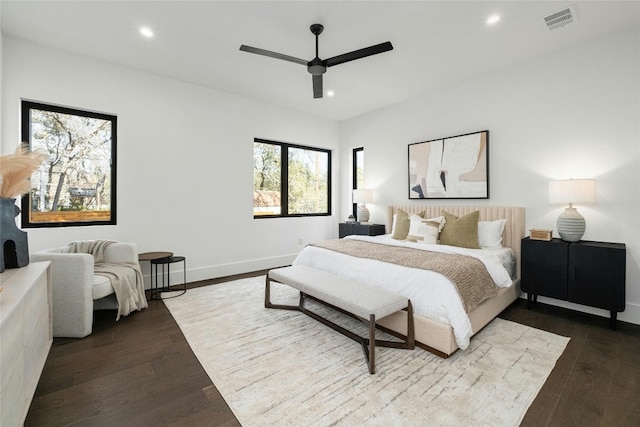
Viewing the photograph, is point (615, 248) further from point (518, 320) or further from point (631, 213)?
point (518, 320)

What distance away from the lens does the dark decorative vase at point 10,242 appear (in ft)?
5.77

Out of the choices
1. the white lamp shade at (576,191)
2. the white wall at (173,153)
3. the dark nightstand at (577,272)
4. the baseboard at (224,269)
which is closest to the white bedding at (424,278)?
the dark nightstand at (577,272)

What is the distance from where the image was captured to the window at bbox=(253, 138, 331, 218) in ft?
16.5

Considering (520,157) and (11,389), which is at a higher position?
(520,157)

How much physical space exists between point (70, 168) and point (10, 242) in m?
2.05

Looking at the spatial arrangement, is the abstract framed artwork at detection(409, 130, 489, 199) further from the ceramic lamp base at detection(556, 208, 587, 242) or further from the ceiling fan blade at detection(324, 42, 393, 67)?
the ceiling fan blade at detection(324, 42, 393, 67)

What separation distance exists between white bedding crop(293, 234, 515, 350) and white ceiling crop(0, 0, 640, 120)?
2.27 metres

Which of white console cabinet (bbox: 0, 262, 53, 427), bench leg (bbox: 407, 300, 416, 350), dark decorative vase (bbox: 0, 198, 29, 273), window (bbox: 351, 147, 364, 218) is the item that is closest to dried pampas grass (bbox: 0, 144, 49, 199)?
dark decorative vase (bbox: 0, 198, 29, 273)

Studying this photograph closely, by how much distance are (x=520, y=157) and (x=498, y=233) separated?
1002mm

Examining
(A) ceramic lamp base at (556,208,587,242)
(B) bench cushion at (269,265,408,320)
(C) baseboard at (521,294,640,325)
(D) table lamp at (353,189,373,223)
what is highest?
(D) table lamp at (353,189,373,223)

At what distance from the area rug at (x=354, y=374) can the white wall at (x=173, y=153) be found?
160cm

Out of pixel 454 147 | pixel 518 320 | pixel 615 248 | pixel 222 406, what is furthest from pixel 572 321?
pixel 222 406

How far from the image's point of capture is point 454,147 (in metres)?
4.18

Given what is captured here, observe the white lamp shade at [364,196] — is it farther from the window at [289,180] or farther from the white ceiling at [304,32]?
the white ceiling at [304,32]
